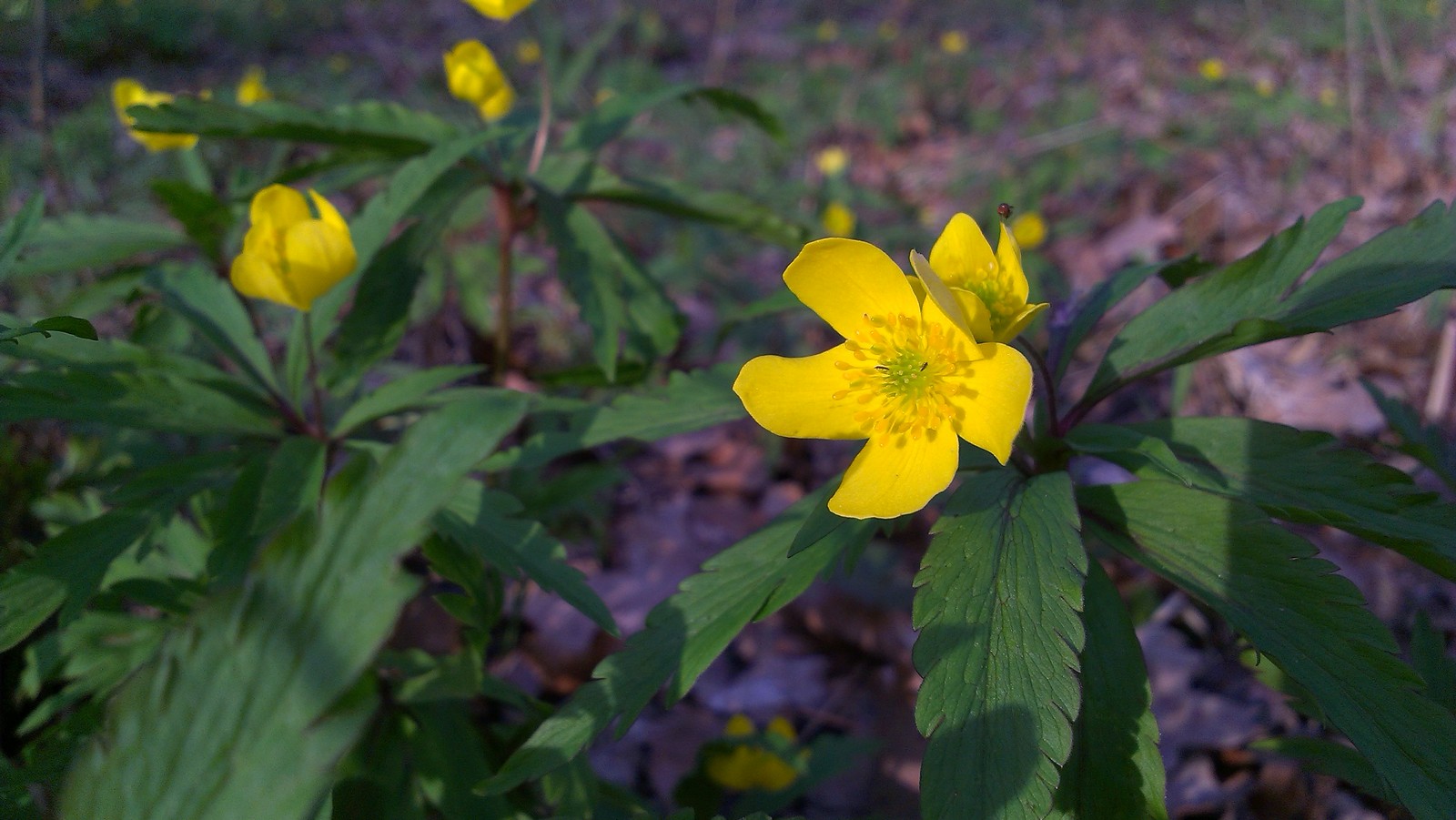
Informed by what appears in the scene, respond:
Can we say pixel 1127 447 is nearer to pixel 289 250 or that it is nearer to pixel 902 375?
pixel 902 375

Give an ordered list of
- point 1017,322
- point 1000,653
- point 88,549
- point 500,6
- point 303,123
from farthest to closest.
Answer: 1. point 500,6
2. point 303,123
3. point 88,549
4. point 1017,322
5. point 1000,653

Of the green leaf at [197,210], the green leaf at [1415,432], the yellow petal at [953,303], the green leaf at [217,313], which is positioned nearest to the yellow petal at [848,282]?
the yellow petal at [953,303]

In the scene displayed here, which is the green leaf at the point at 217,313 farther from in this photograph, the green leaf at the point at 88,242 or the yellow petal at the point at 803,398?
the yellow petal at the point at 803,398

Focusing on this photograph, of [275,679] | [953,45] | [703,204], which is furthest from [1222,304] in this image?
[953,45]

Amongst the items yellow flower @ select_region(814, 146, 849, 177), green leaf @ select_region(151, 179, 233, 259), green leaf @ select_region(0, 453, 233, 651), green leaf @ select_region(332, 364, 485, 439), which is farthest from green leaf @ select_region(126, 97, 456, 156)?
yellow flower @ select_region(814, 146, 849, 177)

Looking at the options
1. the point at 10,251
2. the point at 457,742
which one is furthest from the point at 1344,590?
the point at 10,251

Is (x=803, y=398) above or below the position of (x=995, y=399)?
below

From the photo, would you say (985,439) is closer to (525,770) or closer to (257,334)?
(525,770)
